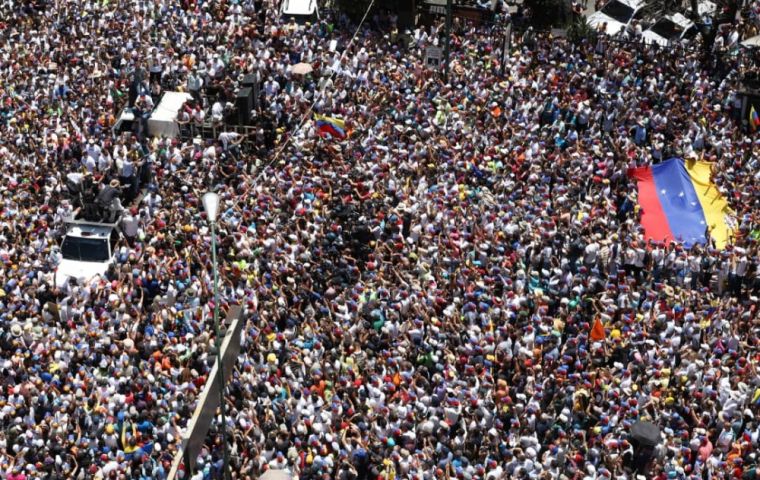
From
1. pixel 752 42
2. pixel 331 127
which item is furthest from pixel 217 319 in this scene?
pixel 752 42

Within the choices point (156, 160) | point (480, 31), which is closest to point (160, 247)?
point (156, 160)

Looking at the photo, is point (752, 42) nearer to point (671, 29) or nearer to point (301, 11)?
point (671, 29)

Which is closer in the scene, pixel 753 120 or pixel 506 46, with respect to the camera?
pixel 753 120

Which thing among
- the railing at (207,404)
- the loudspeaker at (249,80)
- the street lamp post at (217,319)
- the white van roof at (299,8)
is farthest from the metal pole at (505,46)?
the street lamp post at (217,319)

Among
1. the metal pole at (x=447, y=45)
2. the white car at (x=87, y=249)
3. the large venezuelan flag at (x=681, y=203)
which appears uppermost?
the metal pole at (x=447, y=45)

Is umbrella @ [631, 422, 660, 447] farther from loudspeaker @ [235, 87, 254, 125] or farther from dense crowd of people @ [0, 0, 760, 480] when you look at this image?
loudspeaker @ [235, 87, 254, 125]

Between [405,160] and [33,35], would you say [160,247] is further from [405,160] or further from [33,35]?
[33,35]

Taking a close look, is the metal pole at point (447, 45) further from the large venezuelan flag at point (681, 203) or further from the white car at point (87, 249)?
the white car at point (87, 249)
